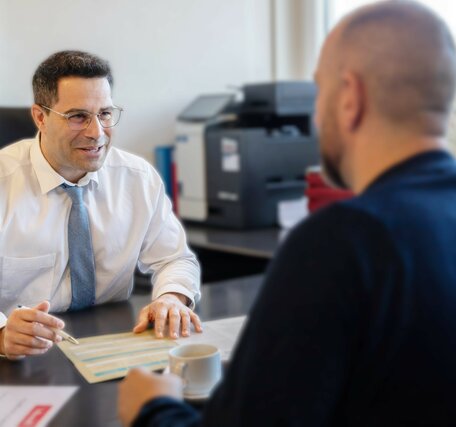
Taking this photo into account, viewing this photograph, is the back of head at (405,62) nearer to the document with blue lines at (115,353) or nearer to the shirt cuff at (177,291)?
the document with blue lines at (115,353)

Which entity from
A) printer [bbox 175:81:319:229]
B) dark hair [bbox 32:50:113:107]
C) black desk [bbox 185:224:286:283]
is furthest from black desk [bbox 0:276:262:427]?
printer [bbox 175:81:319:229]

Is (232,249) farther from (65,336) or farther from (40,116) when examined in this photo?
(65,336)

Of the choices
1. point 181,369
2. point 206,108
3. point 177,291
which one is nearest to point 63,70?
point 177,291

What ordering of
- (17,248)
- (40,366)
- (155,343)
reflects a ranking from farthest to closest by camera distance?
1. (17,248)
2. (155,343)
3. (40,366)

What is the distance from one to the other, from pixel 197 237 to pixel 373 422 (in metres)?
2.40

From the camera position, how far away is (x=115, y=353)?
1.36 m

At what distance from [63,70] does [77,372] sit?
2.93 ft

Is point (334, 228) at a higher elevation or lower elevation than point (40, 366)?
higher

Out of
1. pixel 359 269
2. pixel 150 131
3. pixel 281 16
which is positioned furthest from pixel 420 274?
pixel 281 16

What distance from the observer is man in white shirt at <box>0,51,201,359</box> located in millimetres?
1826

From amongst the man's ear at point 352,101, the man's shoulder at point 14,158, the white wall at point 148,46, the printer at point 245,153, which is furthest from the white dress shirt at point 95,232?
the white wall at point 148,46

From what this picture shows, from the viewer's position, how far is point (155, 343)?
4.68ft

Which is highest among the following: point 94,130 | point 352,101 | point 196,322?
point 352,101

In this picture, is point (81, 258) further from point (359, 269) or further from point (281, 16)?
point (281, 16)
